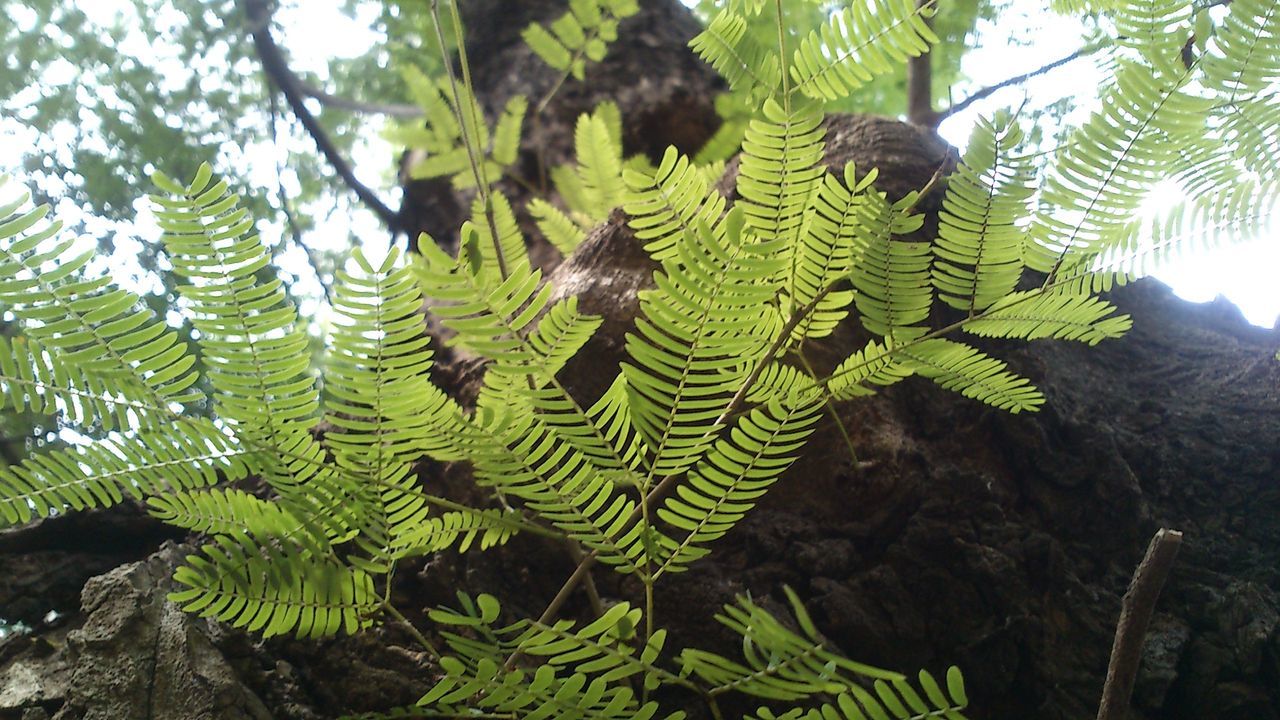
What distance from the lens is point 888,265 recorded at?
108 centimetres

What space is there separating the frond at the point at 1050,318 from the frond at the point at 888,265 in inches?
3.8

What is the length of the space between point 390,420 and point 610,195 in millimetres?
1116

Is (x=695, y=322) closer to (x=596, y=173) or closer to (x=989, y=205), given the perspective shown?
(x=989, y=205)

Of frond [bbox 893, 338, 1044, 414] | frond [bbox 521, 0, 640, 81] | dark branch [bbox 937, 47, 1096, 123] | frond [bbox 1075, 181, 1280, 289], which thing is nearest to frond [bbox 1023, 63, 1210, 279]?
frond [bbox 1075, 181, 1280, 289]

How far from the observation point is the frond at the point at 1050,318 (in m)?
1.09

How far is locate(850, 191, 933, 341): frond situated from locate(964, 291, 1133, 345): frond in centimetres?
10

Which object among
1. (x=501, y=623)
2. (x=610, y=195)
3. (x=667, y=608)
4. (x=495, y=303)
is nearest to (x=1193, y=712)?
(x=667, y=608)

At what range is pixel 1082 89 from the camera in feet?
6.22

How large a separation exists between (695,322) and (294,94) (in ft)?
7.46

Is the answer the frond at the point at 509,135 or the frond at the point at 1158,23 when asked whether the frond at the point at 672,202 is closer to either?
the frond at the point at 1158,23

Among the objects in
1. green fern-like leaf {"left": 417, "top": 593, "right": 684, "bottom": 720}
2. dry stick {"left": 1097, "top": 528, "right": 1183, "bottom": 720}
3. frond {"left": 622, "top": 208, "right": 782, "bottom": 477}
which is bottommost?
dry stick {"left": 1097, "top": 528, "right": 1183, "bottom": 720}

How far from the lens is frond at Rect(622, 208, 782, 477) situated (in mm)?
909

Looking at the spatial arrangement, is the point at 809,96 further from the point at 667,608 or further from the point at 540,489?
the point at 667,608

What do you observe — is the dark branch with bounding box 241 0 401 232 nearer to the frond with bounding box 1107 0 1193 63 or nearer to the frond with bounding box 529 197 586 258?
the frond with bounding box 529 197 586 258
